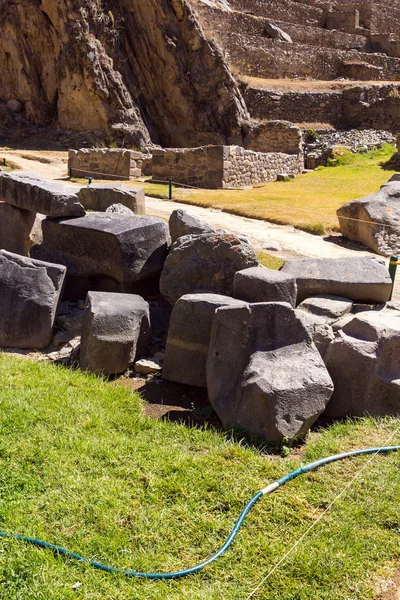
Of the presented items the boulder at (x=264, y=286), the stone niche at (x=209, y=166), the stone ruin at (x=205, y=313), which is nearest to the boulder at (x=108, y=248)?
the stone ruin at (x=205, y=313)

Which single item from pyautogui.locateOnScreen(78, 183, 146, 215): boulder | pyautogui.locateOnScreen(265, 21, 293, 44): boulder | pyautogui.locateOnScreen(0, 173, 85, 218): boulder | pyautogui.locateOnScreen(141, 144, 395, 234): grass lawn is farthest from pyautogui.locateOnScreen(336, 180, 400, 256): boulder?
pyautogui.locateOnScreen(265, 21, 293, 44): boulder

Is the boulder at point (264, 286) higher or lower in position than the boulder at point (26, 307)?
higher

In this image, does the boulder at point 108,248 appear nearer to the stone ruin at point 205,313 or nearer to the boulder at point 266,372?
the stone ruin at point 205,313

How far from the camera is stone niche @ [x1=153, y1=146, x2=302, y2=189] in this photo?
18203 mm

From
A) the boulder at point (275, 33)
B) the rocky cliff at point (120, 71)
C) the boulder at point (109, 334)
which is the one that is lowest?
the boulder at point (109, 334)

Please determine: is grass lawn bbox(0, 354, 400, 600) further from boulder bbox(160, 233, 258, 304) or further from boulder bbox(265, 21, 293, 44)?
boulder bbox(265, 21, 293, 44)

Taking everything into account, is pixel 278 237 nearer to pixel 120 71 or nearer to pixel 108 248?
pixel 108 248

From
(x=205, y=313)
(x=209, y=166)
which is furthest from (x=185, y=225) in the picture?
(x=209, y=166)

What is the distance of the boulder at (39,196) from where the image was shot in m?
7.26

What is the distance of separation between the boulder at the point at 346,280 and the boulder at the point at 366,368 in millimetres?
1070

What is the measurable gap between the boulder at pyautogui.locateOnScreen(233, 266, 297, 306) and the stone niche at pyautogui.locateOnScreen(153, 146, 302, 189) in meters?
13.0

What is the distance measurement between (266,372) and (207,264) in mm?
2019

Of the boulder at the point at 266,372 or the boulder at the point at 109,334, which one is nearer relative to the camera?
the boulder at the point at 266,372

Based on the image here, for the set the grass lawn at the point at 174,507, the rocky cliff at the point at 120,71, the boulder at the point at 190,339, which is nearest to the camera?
the grass lawn at the point at 174,507
